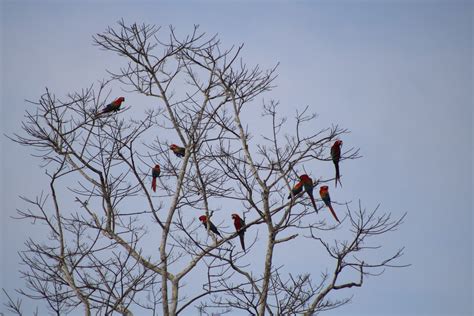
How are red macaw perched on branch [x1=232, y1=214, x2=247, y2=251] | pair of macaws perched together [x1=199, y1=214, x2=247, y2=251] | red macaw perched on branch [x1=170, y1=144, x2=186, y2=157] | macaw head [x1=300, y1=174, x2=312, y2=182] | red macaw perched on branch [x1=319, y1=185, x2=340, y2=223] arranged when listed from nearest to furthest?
macaw head [x1=300, y1=174, x2=312, y2=182]
pair of macaws perched together [x1=199, y1=214, x2=247, y2=251]
red macaw perched on branch [x1=232, y1=214, x2=247, y2=251]
red macaw perched on branch [x1=319, y1=185, x2=340, y2=223]
red macaw perched on branch [x1=170, y1=144, x2=186, y2=157]

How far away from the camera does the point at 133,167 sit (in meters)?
6.96

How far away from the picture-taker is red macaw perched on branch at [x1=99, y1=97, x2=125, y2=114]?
7.38 m

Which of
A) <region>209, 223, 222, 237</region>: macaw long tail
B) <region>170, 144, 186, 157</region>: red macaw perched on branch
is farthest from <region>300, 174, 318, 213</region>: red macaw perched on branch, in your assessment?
<region>170, 144, 186, 157</region>: red macaw perched on branch

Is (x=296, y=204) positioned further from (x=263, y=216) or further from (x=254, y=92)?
Answer: (x=254, y=92)

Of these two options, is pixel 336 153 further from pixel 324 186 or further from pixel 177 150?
pixel 177 150

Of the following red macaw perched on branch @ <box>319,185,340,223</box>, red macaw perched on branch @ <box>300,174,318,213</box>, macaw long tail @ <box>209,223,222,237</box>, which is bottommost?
macaw long tail @ <box>209,223,222,237</box>

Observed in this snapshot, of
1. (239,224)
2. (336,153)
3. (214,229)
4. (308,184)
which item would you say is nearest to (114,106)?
(214,229)

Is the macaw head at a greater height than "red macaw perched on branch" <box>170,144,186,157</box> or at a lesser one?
lesser

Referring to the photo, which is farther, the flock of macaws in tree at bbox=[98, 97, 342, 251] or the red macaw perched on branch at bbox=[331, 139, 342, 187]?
the red macaw perched on branch at bbox=[331, 139, 342, 187]

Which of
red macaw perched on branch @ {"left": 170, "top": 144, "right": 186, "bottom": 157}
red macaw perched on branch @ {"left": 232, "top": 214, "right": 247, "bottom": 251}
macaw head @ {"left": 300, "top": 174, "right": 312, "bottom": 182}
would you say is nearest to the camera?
macaw head @ {"left": 300, "top": 174, "right": 312, "bottom": 182}

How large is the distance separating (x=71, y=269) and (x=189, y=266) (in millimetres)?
1331

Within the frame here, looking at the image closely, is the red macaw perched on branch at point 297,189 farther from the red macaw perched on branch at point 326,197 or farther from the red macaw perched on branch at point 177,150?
the red macaw perched on branch at point 177,150

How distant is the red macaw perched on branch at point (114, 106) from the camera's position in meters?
7.38

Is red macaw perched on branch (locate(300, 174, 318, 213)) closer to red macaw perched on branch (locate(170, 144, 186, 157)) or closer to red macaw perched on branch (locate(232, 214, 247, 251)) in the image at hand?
red macaw perched on branch (locate(232, 214, 247, 251))
